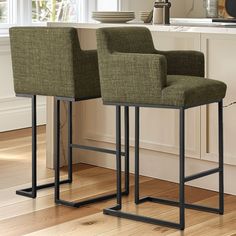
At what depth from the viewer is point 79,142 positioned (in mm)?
4801

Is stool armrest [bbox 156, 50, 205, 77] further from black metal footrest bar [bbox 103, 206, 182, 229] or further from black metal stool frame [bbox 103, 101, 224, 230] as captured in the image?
black metal footrest bar [bbox 103, 206, 182, 229]

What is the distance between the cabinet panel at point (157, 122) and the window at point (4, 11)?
5.59ft

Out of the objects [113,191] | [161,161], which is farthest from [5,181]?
[161,161]

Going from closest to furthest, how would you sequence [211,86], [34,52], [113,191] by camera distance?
[211,86] < [34,52] < [113,191]

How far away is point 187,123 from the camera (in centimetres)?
414

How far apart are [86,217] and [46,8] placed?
327 centimetres

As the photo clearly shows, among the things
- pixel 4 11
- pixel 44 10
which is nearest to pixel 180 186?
pixel 4 11

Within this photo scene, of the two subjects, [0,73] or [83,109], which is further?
[0,73]

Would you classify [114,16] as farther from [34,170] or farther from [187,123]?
[34,170]

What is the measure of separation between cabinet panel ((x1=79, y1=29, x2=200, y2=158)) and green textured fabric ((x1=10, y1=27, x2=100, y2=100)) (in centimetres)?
57

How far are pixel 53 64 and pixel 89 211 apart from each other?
2.63ft

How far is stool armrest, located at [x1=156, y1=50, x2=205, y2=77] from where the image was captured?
12.7 feet

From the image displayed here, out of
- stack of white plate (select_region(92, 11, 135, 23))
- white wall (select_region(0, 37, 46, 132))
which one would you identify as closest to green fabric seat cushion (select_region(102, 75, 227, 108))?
stack of white plate (select_region(92, 11, 135, 23))

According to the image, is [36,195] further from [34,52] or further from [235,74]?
[235,74]
